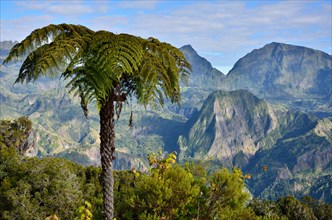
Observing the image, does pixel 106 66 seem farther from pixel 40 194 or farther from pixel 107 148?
pixel 40 194

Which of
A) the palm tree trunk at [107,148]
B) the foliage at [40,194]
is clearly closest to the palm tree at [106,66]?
the palm tree trunk at [107,148]

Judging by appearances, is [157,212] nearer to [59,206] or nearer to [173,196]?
[173,196]

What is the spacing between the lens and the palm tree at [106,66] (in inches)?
409

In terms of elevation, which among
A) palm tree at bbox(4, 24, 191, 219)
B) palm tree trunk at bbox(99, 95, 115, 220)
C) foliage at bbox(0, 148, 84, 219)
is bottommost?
foliage at bbox(0, 148, 84, 219)

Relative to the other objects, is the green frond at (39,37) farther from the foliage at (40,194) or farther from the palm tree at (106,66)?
the foliage at (40,194)

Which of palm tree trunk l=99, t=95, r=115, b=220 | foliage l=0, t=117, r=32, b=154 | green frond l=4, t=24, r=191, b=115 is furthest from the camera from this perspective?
foliage l=0, t=117, r=32, b=154

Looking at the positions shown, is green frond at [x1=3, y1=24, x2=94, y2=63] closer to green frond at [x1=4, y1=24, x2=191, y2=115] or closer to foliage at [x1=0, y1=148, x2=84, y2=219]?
green frond at [x1=4, y1=24, x2=191, y2=115]

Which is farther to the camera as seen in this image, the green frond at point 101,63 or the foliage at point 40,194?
the foliage at point 40,194

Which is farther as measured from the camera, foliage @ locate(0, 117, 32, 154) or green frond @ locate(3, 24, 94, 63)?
foliage @ locate(0, 117, 32, 154)

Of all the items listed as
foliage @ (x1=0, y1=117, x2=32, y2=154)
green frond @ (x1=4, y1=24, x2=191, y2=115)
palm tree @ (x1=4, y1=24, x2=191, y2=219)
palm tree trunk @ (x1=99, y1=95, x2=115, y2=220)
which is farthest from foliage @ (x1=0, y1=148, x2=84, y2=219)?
foliage @ (x1=0, y1=117, x2=32, y2=154)

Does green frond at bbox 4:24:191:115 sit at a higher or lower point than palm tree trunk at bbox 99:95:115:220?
higher

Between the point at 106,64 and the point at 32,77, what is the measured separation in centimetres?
280

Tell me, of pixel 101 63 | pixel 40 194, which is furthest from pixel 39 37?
pixel 40 194

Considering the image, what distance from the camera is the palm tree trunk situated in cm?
1223
